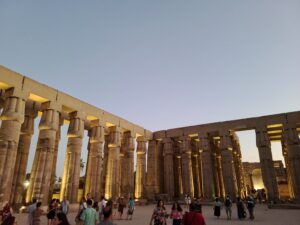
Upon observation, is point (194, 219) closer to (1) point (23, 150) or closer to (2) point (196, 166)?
(1) point (23, 150)

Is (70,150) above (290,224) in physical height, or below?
above

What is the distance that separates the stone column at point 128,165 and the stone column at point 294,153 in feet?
46.2

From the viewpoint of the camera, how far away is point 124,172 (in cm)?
2348

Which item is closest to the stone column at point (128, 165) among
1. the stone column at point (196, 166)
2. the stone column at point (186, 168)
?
the stone column at point (186, 168)

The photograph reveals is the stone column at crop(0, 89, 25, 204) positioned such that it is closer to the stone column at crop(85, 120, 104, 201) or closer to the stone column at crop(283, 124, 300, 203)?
the stone column at crop(85, 120, 104, 201)

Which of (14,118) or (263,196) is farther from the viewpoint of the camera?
(263,196)

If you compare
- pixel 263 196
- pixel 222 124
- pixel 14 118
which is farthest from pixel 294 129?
pixel 14 118

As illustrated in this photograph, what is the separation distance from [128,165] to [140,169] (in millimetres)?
1761

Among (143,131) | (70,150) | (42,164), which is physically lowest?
(42,164)

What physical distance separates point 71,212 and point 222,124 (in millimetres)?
15908

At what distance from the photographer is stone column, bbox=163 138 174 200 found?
25.3 m

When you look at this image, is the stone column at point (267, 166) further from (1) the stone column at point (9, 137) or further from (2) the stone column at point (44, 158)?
(1) the stone column at point (9, 137)

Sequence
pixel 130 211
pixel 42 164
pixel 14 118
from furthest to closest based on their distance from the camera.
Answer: pixel 42 164 < pixel 14 118 < pixel 130 211

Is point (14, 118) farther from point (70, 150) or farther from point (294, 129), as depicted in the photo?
point (294, 129)
